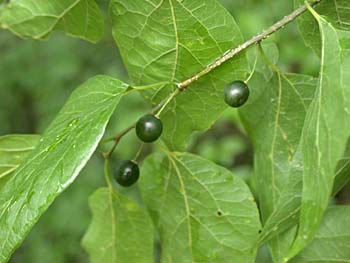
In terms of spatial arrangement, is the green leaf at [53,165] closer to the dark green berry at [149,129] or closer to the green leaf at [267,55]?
the dark green berry at [149,129]

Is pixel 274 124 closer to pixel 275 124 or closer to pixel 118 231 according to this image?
pixel 275 124

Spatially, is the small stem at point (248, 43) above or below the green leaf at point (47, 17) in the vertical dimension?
below

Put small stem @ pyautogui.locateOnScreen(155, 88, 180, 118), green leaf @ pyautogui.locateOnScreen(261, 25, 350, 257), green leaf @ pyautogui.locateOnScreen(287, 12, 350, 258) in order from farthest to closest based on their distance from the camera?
small stem @ pyautogui.locateOnScreen(155, 88, 180, 118) → green leaf @ pyautogui.locateOnScreen(261, 25, 350, 257) → green leaf @ pyautogui.locateOnScreen(287, 12, 350, 258)

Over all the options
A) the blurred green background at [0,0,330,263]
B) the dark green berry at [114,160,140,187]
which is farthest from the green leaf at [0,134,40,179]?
the blurred green background at [0,0,330,263]

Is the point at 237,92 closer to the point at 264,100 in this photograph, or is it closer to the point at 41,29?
the point at 264,100

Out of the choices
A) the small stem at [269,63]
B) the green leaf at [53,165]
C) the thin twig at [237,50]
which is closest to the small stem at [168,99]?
the thin twig at [237,50]

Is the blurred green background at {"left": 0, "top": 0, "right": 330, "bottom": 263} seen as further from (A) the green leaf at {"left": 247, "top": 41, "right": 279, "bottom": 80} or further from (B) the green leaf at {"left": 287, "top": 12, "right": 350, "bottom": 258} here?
(B) the green leaf at {"left": 287, "top": 12, "right": 350, "bottom": 258}
